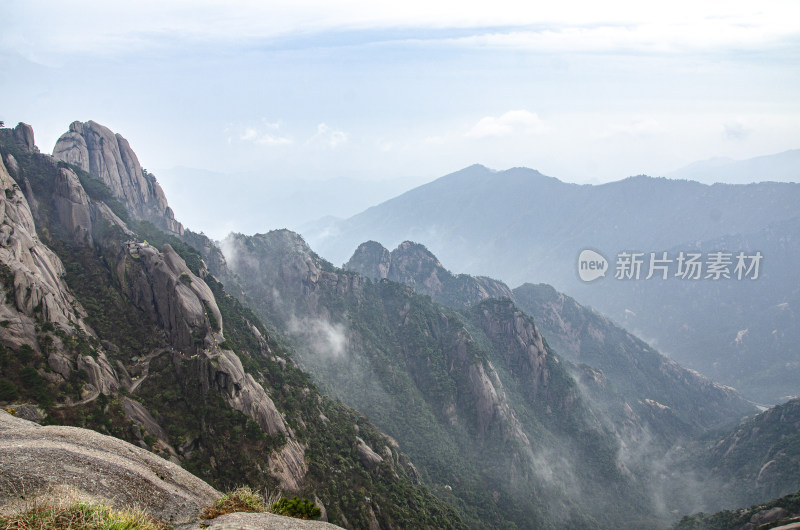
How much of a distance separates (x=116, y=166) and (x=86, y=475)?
105173mm

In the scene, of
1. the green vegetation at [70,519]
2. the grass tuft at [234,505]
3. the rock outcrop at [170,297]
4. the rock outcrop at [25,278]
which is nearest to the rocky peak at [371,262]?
the rock outcrop at [170,297]

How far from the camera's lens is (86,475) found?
23047 mm

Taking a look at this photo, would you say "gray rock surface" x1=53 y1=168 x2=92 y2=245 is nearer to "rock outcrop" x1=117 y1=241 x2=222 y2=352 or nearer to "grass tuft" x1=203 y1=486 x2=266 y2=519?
"rock outcrop" x1=117 y1=241 x2=222 y2=352

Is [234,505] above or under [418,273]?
under

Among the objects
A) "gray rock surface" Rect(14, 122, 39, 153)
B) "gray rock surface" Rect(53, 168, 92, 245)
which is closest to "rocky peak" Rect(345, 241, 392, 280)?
"gray rock surface" Rect(14, 122, 39, 153)

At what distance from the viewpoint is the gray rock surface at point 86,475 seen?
2053 centimetres

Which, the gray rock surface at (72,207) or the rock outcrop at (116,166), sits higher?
the rock outcrop at (116,166)

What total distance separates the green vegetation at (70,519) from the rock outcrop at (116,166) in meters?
100

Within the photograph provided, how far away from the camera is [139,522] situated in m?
18.5

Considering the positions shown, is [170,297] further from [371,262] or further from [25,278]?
[371,262]

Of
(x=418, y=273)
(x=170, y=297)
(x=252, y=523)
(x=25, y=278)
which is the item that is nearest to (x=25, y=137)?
(x=170, y=297)

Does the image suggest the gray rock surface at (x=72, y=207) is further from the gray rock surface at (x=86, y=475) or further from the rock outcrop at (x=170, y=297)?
the gray rock surface at (x=86, y=475)

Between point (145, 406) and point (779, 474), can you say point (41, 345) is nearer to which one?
point (145, 406)

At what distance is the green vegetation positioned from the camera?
1631 centimetres
